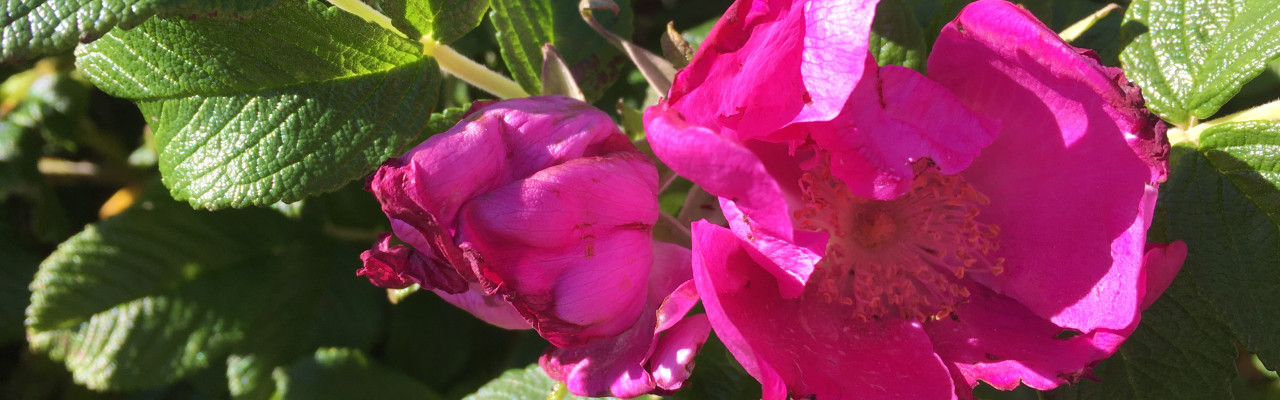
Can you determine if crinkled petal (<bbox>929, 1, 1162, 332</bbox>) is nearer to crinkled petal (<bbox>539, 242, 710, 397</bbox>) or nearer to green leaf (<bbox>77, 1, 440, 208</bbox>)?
crinkled petal (<bbox>539, 242, 710, 397</bbox>)

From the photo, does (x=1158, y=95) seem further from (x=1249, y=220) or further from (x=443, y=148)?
(x=443, y=148)

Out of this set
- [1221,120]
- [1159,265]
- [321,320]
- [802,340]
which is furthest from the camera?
[321,320]

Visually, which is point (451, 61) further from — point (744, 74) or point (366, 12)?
point (744, 74)

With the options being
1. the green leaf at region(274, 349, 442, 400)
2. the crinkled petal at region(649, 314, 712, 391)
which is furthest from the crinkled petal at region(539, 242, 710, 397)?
the green leaf at region(274, 349, 442, 400)

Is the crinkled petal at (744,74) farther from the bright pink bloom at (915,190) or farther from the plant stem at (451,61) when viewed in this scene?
the plant stem at (451,61)

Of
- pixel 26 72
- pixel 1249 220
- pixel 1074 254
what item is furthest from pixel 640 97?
pixel 26 72

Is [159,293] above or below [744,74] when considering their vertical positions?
below

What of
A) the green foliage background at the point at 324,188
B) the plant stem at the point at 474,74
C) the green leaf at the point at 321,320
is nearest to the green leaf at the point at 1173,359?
the green foliage background at the point at 324,188

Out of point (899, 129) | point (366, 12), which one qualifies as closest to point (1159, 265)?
point (899, 129)
